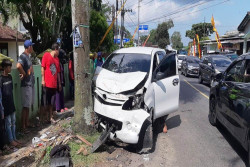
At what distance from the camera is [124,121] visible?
4918mm

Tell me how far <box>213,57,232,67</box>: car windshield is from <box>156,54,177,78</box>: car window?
838 centimetres

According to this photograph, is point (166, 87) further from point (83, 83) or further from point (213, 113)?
point (83, 83)

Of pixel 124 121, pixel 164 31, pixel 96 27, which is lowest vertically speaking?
pixel 124 121

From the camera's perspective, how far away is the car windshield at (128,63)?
623cm

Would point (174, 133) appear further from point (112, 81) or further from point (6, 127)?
point (6, 127)

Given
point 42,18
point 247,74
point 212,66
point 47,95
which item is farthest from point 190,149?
point 212,66

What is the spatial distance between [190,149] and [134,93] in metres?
1.66

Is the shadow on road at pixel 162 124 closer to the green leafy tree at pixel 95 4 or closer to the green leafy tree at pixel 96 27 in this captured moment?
the green leafy tree at pixel 96 27

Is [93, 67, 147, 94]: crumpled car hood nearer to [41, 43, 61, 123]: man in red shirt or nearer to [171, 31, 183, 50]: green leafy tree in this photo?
[41, 43, 61, 123]: man in red shirt

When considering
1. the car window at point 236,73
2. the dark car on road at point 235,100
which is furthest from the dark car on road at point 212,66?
the car window at point 236,73

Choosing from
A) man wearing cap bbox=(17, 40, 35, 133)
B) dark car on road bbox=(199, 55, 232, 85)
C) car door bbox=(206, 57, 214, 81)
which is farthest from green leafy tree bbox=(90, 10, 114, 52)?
man wearing cap bbox=(17, 40, 35, 133)

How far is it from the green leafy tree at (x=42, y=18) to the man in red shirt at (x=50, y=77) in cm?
512

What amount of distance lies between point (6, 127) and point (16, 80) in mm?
1336

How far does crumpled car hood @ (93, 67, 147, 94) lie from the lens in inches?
205
